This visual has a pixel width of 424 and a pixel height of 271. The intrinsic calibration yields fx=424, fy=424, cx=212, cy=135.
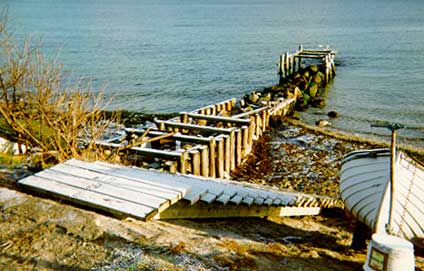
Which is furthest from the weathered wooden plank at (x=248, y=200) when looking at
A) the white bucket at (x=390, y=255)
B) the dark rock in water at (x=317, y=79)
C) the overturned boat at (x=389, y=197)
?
the dark rock in water at (x=317, y=79)

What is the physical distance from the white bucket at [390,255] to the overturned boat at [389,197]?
1969 mm

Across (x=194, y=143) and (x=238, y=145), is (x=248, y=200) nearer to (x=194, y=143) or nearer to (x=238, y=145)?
(x=194, y=143)

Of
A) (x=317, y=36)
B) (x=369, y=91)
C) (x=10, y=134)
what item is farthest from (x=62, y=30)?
(x=10, y=134)

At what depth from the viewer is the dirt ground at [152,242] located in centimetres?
564

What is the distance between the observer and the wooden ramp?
668cm

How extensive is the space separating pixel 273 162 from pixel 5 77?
10195 mm

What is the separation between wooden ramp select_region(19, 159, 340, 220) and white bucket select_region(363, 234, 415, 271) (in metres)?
3.11

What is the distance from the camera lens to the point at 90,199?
22.1 feet

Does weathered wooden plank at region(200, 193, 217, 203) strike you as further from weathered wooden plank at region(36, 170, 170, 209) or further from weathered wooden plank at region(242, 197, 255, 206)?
weathered wooden plank at region(36, 170, 170, 209)

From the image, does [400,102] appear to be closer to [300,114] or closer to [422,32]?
[300,114]

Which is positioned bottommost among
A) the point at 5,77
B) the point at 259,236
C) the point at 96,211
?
the point at 259,236

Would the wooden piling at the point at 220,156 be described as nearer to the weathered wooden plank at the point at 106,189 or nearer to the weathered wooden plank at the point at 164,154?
the weathered wooden plank at the point at 164,154

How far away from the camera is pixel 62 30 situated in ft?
252

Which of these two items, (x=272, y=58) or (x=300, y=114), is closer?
(x=300, y=114)
